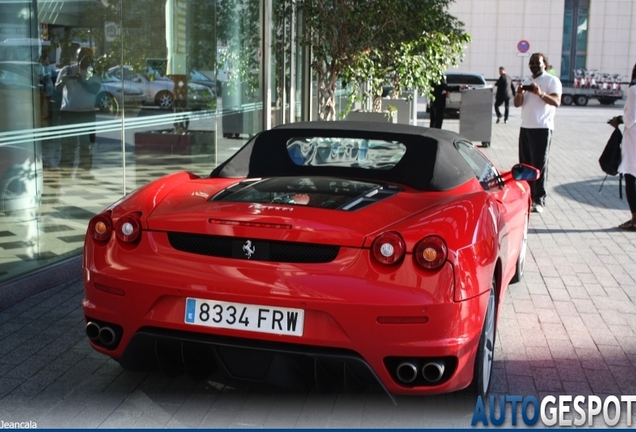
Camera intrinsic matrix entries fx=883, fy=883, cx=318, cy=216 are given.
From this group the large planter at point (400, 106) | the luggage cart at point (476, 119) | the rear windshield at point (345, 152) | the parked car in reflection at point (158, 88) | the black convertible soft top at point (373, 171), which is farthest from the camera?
the luggage cart at point (476, 119)

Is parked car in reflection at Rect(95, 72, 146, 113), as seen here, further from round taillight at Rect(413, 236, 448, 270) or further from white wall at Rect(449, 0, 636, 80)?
white wall at Rect(449, 0, 636, 80)

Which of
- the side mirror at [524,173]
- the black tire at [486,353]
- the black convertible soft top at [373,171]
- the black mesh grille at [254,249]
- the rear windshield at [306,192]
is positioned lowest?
the black tire at [486,353]

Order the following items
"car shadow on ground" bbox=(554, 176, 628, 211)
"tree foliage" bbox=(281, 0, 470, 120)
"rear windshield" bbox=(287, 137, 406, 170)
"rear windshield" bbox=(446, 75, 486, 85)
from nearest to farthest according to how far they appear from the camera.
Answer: "rear windshield" bbox=(287, 137, 406, 170) → "car shadow on ground" bbox=(554, 176, 628, 211) → "tree foliage" bbox=(281, 0, 470, 120) → "rear windshield" bbox=(446, 75, 486, 85)

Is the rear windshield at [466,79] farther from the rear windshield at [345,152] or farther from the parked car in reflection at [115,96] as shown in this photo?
the rear windshield at [345,152]

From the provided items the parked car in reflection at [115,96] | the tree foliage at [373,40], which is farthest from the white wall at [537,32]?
the parked car in reflection at [115,96]

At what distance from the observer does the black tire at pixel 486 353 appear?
3.98 meters

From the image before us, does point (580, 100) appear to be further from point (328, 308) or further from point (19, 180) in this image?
point (328, 308)

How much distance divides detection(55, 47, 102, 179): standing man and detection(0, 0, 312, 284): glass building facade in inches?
0.5

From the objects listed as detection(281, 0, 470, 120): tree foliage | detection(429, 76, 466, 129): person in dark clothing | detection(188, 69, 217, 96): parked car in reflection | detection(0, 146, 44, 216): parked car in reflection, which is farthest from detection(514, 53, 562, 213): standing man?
detection(429, 76, 466, 129): person in dark clothing

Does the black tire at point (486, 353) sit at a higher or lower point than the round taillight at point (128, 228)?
lower

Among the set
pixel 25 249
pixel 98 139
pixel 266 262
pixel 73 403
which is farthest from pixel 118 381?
pixel 98 139

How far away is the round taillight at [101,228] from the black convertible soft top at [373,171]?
1.00m

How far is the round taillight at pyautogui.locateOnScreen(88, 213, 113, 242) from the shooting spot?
407cm

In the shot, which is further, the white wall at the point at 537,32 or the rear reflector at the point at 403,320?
the white wall at the point at 537,32
